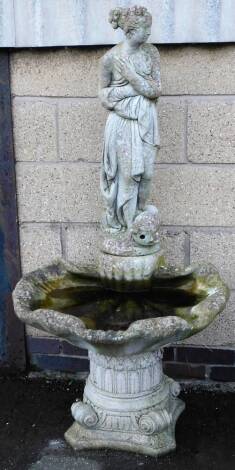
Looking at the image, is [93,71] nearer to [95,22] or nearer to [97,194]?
[95,22]

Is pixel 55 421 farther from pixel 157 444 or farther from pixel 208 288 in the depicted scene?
pixel 208 288

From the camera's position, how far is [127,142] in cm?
289

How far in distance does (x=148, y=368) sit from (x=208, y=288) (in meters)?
0.48

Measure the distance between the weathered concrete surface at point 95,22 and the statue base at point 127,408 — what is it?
5.29 ft

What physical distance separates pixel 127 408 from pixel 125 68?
158cm

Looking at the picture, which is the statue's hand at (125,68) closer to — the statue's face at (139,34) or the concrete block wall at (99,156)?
the statue's face at (139,34)

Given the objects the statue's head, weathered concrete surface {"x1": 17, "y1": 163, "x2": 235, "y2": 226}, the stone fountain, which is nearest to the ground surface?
the stone fountain

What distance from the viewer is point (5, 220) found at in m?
3.71

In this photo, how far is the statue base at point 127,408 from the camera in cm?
304

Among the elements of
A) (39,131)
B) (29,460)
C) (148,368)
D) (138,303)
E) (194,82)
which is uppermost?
(194,82)

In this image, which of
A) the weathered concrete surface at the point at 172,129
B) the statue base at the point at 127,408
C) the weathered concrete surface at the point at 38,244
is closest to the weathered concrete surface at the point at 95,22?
the weathered concrete surface at the point at 172,129

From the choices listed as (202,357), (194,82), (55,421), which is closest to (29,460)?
(55,421)

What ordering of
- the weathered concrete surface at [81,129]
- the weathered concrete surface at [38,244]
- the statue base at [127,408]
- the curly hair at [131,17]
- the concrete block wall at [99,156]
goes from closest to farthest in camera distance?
the curly hair at [131,17], the statue base at [127,408], the concrete block wall at [99,156], the weathered concrete surface at [81,129], the weathered concrete surface at [38,244]

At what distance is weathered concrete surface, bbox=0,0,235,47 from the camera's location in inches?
128
